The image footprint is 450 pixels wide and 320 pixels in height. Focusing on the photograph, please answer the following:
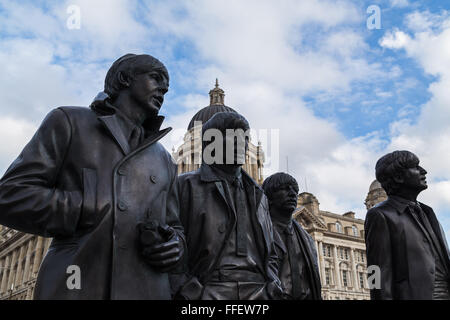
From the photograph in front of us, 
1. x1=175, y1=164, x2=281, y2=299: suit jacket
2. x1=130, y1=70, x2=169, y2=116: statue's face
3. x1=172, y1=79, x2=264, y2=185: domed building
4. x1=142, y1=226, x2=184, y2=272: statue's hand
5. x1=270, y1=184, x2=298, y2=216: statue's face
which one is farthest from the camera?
x1=172, y1=79, x2=264, y2=185: domed building

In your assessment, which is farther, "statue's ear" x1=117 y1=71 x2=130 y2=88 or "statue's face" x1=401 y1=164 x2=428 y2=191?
"statue's face" x1=401 y1=164 x2=428 y2=191

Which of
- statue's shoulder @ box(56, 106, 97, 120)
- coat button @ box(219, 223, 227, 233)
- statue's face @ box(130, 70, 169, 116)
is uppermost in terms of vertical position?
statue's face @ box(130, 70, 169, 116)

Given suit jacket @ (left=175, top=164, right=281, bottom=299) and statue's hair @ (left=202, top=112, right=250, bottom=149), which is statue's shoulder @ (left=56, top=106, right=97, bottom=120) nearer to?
suit jacket @ (left=175, top=164, right=281, bottom=299)

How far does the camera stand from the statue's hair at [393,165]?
6.03m

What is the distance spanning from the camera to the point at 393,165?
6074mm

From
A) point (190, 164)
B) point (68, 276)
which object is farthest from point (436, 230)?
point (190, 164)

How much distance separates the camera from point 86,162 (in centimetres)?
318

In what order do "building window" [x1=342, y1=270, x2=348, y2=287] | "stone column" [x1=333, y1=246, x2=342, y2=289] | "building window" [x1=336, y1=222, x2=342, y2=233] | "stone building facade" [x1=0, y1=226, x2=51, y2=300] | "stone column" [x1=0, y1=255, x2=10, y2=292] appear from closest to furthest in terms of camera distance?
1. "stone building facade" [x1=0, y1=226, x2=51, y2=300]
2. "stone column" [x1=333, y1=246, x2=342, y2=289]
3. "building window" [x1=342, y1=270, x2=348, y2=287]
4. "stone column" [x1=0, y1=255, x2=10, y2=292]
5. "building window" [x1=336, y1=222, x2=342, y2=233]

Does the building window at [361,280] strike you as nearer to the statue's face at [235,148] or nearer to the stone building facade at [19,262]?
the stone building facade at [19,262]

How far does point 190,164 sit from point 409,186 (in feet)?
80.0

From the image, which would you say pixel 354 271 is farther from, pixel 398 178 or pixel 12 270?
pixel 398 178

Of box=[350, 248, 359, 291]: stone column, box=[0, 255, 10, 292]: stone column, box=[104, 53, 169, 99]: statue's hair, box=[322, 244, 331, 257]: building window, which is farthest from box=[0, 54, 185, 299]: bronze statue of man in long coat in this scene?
box=[0, 255, 10, 292]: stone column

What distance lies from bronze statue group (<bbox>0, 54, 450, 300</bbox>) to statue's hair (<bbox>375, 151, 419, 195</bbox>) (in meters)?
0.48

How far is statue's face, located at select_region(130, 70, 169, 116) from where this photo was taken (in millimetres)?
3699
